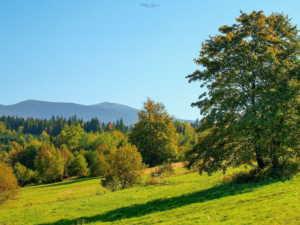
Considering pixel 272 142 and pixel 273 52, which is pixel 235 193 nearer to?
pixel 272 142

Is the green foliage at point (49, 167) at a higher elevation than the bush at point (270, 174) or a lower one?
lower

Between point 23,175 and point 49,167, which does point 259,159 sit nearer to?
point 49,167

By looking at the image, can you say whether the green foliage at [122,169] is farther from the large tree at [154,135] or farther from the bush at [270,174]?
the large tree at [154,135]

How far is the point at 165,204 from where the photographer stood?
21.0 metres

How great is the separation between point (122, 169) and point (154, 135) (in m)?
26.5

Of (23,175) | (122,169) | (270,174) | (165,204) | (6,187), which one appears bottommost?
(23,175)

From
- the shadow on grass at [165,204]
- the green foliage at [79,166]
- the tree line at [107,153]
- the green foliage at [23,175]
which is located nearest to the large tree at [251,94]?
the shadow on grass at [165,204]

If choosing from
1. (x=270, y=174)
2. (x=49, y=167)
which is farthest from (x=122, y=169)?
(x=49, y=167)

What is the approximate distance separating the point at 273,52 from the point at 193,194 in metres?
13.5

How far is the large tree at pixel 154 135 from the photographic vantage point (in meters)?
60.6

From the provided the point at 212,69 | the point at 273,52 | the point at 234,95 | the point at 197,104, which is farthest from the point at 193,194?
the point at 273,52

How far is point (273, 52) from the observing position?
1978cm

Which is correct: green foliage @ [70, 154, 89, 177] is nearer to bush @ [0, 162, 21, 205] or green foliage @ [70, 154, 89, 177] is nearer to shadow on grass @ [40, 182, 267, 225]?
bush @ [0, 162, 21, 205]

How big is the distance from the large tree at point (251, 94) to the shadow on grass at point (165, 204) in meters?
2.03
